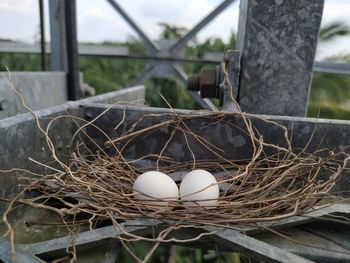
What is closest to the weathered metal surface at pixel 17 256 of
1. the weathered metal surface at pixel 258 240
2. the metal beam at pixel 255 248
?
the weathered metal surface at pixel 258 240

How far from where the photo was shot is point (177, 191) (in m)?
1.45

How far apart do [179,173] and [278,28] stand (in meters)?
0.86

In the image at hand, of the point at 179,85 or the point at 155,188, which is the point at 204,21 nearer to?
the point at 179,85

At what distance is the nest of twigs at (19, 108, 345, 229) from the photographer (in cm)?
128

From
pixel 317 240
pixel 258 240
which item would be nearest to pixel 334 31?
pixel 317 240

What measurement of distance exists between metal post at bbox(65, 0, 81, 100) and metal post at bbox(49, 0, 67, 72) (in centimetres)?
44

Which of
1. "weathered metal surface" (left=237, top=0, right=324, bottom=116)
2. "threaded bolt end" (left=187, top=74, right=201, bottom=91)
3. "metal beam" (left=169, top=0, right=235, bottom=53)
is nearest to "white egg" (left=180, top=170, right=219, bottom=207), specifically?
"weathered metal surface" (left=237, top=0, right=324, bottom=116)

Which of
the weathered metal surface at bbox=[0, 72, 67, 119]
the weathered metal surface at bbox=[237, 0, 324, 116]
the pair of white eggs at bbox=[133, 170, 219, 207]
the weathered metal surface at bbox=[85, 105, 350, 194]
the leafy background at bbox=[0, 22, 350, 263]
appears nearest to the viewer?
the pair of white eggs at bbox=[133, 170, 219, 207]

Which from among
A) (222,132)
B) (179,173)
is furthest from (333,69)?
(179,173)

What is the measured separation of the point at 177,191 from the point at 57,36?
2.99 m

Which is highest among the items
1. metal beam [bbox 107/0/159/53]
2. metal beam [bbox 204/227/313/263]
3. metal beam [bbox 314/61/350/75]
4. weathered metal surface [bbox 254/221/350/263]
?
metal beam [bbox 107/0/159/53]

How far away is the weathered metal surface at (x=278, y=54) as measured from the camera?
1.94 meters

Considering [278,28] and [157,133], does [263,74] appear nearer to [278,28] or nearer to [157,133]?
[278,28]

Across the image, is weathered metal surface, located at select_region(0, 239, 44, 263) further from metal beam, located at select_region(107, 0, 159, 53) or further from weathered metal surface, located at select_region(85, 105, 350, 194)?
metal beam, located at select_region(107, 0, 159, 53)
